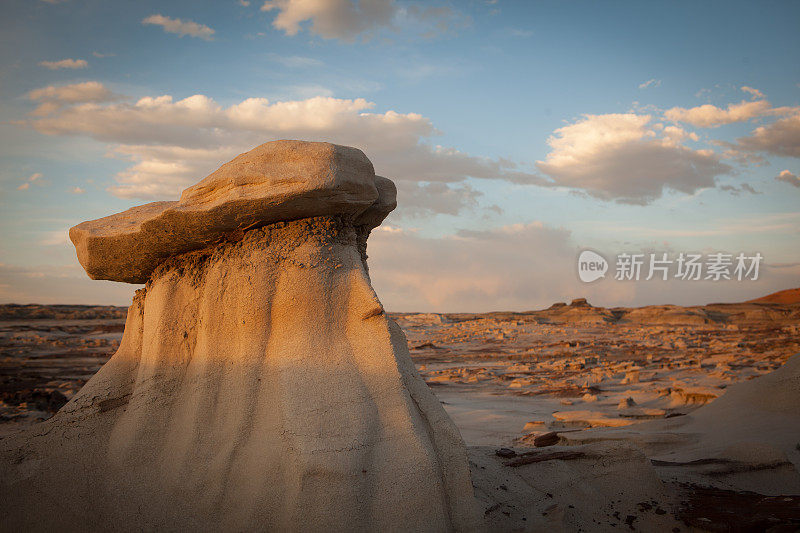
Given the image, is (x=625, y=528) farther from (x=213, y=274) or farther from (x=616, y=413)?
(x=616, y=413)

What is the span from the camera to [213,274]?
3965 mm

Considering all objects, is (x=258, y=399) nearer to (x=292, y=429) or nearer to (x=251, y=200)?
(x=292, y=429)

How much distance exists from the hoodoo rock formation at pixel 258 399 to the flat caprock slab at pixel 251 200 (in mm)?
14

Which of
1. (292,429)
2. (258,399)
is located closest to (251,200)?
(258,399)

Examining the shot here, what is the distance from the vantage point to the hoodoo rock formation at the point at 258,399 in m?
3.14

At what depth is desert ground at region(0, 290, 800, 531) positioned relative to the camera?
11.9ft

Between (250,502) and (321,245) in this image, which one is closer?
(250,502)

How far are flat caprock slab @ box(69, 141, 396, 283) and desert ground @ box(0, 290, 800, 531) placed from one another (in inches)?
99.1

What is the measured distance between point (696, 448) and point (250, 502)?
4.47 metres

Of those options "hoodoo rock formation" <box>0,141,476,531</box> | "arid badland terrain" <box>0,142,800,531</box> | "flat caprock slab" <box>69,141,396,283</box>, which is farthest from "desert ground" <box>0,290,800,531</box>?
"flat caprock slab" <box>69,141,396,283</box>

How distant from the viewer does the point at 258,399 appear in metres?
3.55

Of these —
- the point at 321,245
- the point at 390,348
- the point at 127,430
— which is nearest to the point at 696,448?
the point at 390,348

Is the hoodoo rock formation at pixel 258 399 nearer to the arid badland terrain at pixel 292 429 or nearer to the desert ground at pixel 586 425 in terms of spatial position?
the arid badland terrain at pixel 292 429

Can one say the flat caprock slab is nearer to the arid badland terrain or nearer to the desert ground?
the arid badland terrain
